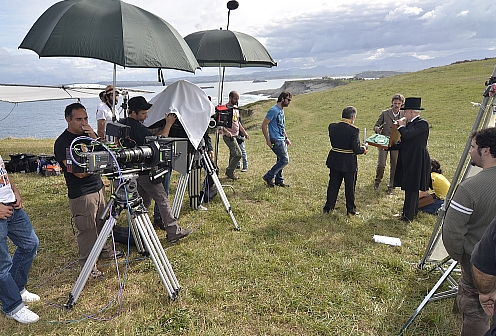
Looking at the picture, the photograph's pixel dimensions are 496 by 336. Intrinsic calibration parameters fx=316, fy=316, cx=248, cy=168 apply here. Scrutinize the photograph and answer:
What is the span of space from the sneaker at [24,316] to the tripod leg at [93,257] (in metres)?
0.30

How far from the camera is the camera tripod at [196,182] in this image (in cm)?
521

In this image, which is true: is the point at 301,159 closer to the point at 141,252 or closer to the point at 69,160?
the point at 141,252

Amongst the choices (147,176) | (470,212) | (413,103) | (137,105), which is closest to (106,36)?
(137,105)

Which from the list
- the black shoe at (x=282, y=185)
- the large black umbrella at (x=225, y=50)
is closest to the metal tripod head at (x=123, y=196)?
the large black umbrella at (x=225, y=50)

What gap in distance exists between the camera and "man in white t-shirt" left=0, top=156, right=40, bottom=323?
116 inches

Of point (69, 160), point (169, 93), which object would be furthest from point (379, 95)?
point (69, 160)

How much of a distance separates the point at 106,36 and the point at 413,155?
17.2 ft

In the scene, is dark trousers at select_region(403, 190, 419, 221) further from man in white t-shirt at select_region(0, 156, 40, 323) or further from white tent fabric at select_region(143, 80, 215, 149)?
man in white t-shirt at select_region(0, 156, 40, 323)

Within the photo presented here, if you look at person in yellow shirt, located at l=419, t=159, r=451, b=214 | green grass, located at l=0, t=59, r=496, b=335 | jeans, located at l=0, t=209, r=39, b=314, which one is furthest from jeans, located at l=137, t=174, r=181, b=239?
person in yellow shirt, located at l=419, t=159, r=451, b=214

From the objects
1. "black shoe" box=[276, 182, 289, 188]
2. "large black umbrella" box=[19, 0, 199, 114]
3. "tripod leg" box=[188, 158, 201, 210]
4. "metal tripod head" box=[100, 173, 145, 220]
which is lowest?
"black shoe" box=[276, 182, 289, 188]

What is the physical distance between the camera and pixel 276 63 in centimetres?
709

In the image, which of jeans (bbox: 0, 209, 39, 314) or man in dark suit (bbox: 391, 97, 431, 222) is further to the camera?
man in dark suit (bbox: 391, 97, 431, 222)

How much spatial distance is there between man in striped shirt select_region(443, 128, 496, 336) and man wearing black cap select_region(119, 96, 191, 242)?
3491 millimetres

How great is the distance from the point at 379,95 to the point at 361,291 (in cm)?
3289
